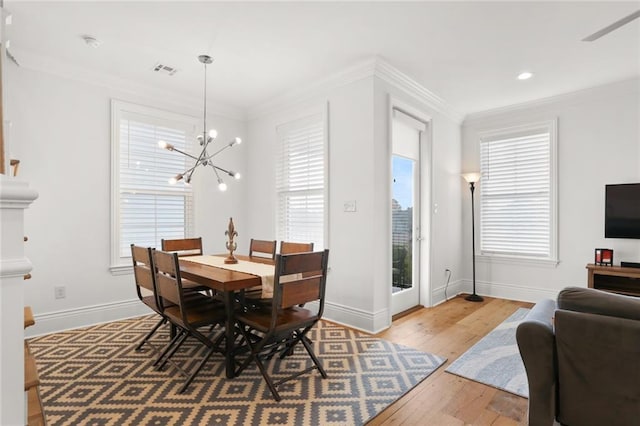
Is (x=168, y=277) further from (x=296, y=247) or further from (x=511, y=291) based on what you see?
(x=511, y=291)

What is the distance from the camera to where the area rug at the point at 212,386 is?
199 cm

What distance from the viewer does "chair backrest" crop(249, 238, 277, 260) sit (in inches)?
136

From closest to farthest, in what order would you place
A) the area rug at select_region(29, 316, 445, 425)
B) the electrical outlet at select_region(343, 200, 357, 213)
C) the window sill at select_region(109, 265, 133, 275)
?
the area rug at select_region(29, 316, 445, 425), the electrical outlet at select_region(343, 200, 357, 213), the window sill at select_region(109, 265, 133, 275)

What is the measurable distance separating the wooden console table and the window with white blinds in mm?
3071

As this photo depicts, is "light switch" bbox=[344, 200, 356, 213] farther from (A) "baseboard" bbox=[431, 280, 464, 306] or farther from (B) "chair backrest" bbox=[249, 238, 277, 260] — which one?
(A) "baseboard" bbox=[431, 280, 464, 306]

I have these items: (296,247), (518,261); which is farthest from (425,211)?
(296,247)

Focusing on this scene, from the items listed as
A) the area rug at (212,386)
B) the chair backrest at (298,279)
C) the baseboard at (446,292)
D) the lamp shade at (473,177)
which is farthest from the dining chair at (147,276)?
the lamp shade at (473,177)

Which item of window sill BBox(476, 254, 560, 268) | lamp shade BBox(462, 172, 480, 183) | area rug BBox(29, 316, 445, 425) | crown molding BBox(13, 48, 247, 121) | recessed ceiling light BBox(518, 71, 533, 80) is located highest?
recessed ceiling light BBox(518, 71, 533, 80)

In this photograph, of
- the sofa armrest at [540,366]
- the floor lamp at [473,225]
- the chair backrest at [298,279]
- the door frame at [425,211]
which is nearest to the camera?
the sofa armrest at [540,366]

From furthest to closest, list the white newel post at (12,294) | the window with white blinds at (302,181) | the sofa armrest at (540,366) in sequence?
1. the window with white blinds at (302,181)
2. the sofa armrest at (540,366)
3. the white newel post at (12,294)

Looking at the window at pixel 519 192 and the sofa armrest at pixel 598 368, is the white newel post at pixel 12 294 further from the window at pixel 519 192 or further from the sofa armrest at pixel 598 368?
the window at pixel 519 192

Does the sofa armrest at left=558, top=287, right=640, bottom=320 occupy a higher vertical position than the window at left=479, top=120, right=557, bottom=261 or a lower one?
lower

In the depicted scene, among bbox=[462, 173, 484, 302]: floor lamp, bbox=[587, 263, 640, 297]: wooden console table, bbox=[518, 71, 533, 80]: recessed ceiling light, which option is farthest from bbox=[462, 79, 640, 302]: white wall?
bbox=[518, 71, 533, 80]: recessed ceiling light

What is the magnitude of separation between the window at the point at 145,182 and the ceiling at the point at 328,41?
0.44 meters
